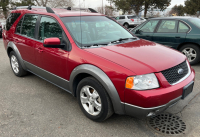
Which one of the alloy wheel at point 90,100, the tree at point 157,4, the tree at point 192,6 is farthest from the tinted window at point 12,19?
the tree at point 192,6

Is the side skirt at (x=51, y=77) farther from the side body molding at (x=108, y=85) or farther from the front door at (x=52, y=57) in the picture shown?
the side body molding at (x=108, y=85)

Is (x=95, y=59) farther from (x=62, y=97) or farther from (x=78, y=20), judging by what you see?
(x=62, y=97)

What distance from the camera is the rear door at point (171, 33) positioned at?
17.8ft

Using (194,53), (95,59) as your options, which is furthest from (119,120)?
(194,53)

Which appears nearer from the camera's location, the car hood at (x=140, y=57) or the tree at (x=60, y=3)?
the car hood at (x=140, y=57)

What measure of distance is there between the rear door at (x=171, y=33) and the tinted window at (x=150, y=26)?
21cm

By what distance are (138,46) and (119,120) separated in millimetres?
1258

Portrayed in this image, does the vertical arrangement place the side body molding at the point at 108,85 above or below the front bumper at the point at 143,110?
above

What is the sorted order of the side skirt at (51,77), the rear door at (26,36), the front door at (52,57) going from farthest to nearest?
1. the rear door at (26,36)
2. the side skirt at (51,77)
3. the front door at (52,57)

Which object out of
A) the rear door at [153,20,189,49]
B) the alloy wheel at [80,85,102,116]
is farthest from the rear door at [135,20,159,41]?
the alloy wheel at [80,85,102,116]

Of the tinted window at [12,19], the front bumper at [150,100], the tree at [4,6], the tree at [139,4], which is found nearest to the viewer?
the front bumper at [150,100]

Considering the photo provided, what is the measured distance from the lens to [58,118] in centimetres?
282

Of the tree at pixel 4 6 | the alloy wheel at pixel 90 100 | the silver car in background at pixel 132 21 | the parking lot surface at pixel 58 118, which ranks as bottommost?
the parking lot surface at pixel 58 118

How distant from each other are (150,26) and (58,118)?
4.70 meters
